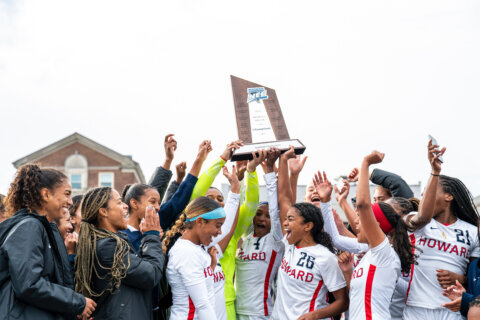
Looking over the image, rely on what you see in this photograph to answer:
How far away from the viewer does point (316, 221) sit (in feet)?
17.4

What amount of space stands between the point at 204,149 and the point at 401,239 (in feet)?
8.22

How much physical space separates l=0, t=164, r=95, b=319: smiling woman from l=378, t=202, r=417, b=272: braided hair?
8.57ft

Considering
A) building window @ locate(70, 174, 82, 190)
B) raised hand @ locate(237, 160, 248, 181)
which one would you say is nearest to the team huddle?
raised hand @ locate(237, 160, 248, 181)

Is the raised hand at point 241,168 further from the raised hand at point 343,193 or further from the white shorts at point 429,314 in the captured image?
the white shorts at point 429,314

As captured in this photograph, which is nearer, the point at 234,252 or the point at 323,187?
the point at 323,187

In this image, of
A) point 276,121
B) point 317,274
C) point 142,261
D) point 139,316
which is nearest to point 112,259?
point 142,261

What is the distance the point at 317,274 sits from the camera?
199 inches

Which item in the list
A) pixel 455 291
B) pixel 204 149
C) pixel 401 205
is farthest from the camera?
pixel 204 149

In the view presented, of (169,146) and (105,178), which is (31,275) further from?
(105,178)

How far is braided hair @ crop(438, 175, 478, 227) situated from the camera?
5.03 meters

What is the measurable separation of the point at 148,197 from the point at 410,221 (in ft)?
8.34

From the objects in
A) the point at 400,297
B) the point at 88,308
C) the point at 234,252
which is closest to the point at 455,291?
the point at 400,297

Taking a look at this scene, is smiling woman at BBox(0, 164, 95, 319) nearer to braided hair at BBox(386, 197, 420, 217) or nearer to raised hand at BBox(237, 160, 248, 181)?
raised hand at BBox(237, 160, 248, 181)

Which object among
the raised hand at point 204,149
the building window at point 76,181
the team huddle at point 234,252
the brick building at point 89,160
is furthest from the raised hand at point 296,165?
the building window at point 76,181
